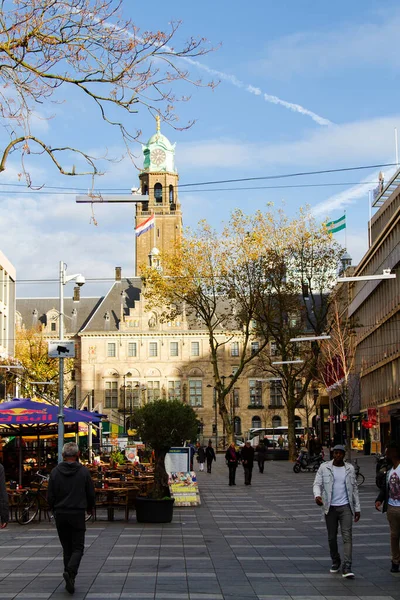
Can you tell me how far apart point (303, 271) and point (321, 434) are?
147 feet

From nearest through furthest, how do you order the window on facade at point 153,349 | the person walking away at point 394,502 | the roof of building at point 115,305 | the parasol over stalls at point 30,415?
the person walking away at point 394,502 < the parasol over stalls at point 30,415 < the window on facade at point 153,349 < the roof of building at point 115,305

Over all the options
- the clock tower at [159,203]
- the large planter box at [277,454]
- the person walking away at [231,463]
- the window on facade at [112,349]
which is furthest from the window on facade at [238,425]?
the person walking away at [231,463]

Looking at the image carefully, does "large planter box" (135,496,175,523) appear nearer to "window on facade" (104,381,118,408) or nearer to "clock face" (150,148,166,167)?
"window on facade" (104,381,118,408)

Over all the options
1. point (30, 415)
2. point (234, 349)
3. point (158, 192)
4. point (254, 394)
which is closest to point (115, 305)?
point (234, 349)

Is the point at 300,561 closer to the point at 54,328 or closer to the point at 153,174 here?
the point at 54,328

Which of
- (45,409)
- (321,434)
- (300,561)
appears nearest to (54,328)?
(321,434)

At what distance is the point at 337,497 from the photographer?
12.2 meters

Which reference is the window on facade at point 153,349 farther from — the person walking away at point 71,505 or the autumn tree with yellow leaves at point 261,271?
the person walking away at point 71,505

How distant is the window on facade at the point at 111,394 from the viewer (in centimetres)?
11200

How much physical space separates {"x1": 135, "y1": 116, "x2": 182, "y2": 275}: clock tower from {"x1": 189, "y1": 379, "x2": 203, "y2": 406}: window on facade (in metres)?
19.2

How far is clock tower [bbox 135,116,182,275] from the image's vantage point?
12888 cm

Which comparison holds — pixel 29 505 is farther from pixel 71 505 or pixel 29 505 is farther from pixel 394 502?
pixel 394 502

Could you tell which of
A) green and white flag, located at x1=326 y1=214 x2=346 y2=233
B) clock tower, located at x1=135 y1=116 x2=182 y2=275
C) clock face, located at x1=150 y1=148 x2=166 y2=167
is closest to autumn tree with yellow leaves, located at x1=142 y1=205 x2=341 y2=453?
green and white flag, located at x1=326 y1=214 x2=346 y2=233

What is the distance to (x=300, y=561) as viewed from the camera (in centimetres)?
1364
